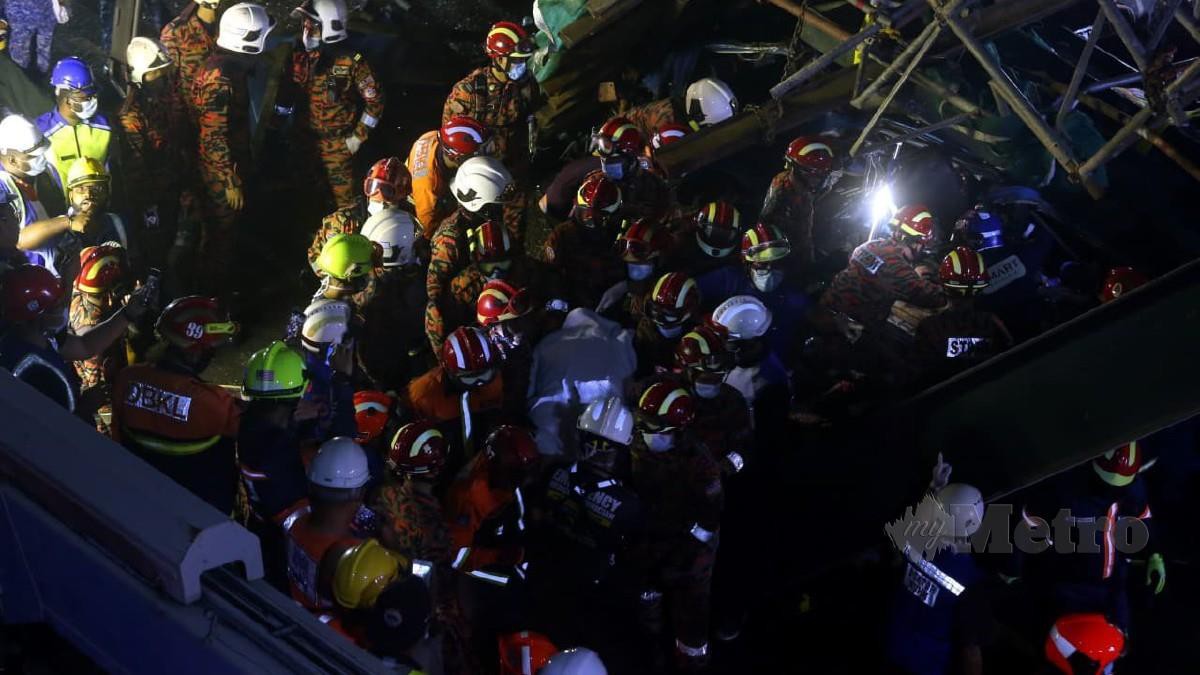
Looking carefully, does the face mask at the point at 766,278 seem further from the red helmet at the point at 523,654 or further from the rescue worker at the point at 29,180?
the rescue worker at the point at 29,180

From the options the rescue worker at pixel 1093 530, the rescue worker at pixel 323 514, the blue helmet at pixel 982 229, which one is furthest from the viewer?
the blue helmet at pixel 982 229

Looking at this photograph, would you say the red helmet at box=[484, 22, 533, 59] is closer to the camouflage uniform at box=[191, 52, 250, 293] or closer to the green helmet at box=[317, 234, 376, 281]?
the camouflage uniform at box=[191, 52, 250, 293]

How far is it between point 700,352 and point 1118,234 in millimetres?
4448

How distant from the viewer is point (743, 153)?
34.1 ft

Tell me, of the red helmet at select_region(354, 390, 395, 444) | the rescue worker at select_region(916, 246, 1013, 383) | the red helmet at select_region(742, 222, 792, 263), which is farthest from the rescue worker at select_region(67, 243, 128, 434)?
the rescue worker at select_region(916, 246, 1013, 383)

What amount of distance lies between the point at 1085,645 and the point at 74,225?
23.1 ft

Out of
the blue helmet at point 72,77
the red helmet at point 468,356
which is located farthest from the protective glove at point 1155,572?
the blue helmet at point 72,77

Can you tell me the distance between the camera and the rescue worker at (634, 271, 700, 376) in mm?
8062

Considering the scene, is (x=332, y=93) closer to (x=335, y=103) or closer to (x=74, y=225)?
(x=335, y=103)

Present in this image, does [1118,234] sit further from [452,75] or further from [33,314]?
[33,314]

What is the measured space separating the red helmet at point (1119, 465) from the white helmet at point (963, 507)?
1.14m

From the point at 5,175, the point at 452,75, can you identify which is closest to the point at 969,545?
the point at 5,175

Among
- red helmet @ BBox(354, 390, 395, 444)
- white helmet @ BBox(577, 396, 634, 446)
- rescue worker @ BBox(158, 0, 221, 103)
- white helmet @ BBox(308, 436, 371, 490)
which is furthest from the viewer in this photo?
rescue worker @ BBox(158, 0, 221, 103)

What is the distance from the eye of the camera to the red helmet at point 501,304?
7.94 meters
